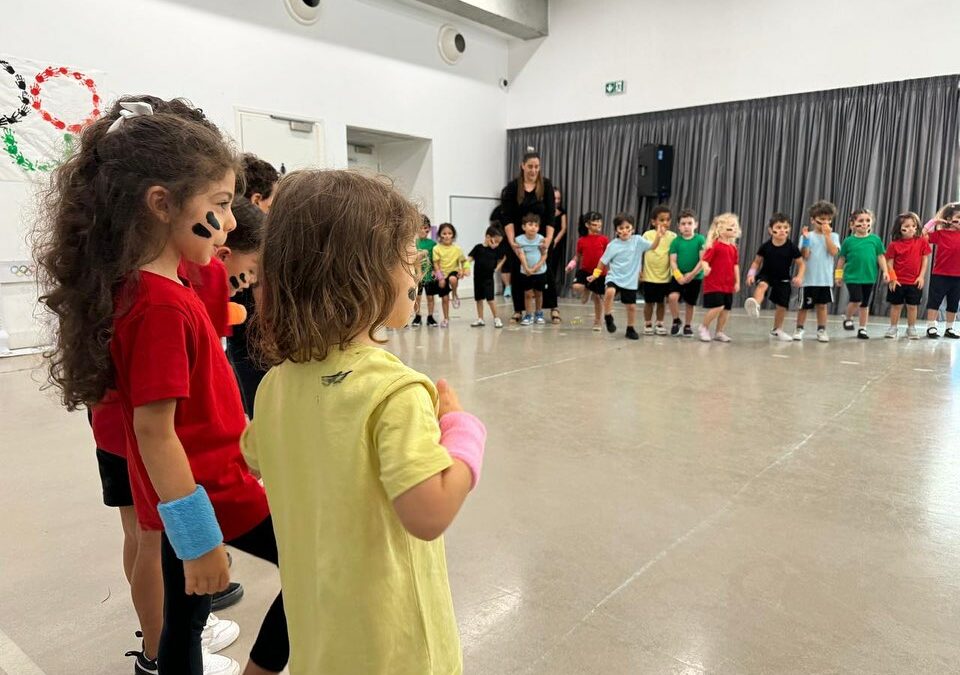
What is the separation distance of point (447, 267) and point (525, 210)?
100cm

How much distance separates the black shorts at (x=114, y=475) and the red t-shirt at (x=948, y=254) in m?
6.44

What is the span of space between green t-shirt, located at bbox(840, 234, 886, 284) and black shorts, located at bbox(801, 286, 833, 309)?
1.26 ft

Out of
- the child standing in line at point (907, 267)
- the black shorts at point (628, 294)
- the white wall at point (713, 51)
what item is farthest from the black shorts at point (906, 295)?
the white wall at point (713, 51)

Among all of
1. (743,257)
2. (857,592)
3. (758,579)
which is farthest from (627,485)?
(743,257)

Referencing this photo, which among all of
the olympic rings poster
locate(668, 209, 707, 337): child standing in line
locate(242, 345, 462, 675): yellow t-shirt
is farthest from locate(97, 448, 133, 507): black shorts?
locate(668, 209, 707, 337): child standing in line

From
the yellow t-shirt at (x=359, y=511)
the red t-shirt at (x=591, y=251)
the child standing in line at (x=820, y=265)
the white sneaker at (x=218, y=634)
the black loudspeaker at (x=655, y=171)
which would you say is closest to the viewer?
the yellow t-shirt at (x=359, y=511)

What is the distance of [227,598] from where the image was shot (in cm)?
167

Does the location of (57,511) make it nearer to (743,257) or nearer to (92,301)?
(92,301)

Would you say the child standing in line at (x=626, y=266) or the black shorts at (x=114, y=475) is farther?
the child standing in line at (x=626, y=266)

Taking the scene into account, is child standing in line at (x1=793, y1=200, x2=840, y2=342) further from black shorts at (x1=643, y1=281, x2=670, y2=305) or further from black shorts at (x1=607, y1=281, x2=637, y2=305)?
black shorts at (x1=607, y1=281, x2=637, y2=305)

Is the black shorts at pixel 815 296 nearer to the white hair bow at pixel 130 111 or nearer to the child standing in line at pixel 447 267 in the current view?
the child standing in line at pixel 447 267

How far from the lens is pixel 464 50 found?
9.00 metres

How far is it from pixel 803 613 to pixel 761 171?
7354 millimetres

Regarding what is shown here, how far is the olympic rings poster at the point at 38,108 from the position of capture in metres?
5.20
